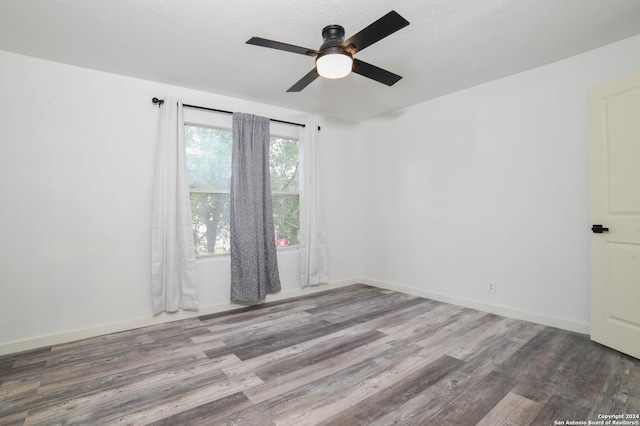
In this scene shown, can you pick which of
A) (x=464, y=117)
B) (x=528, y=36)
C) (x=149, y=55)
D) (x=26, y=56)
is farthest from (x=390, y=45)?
(x=26, y=56)

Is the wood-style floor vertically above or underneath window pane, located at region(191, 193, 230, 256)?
underneath

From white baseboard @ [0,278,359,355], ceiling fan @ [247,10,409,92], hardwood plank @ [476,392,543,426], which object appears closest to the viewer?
hardwood plank @ [476,392,543,426]

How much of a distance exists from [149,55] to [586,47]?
3.80m

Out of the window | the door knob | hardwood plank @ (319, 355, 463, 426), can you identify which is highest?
the window

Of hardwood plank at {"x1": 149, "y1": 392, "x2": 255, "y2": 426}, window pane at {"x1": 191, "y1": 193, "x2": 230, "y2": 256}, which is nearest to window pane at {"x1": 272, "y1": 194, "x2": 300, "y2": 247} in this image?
window pane at {"x1": 191, "y1": 193, "x2": 230, "y2": 256}

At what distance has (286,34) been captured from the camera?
228 cm

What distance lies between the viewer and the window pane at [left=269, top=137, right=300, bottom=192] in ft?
13.0

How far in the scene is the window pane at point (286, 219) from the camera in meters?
4.02

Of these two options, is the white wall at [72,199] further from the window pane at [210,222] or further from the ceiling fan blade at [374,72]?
the ceiling fan blade at [374,72]

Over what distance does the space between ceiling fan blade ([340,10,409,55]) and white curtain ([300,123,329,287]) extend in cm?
222

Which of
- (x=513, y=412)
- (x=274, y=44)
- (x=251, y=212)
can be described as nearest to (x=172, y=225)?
(x=251, y=212)

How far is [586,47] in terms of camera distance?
255 centimetres

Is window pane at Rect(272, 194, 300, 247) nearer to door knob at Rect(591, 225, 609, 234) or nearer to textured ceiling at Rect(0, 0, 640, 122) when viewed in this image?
textured ceiling at Rect(0, 0, 640, 122)

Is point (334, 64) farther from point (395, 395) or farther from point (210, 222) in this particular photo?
point (210, 222)
